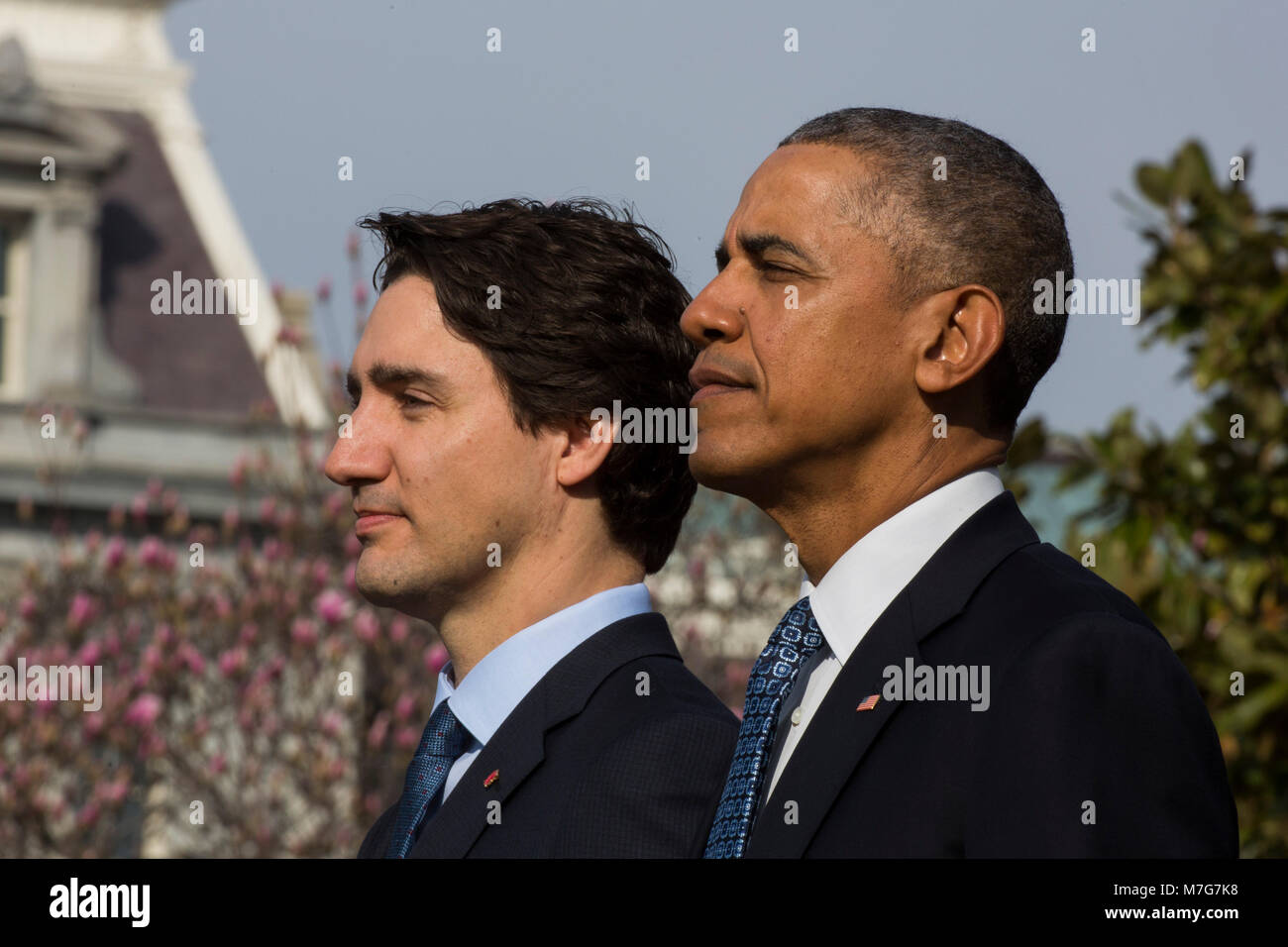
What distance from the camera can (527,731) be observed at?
10.2 ft

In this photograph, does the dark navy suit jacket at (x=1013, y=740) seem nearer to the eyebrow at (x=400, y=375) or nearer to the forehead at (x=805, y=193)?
the forehead at (x=805, y=193)

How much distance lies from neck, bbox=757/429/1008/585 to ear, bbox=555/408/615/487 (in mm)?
730

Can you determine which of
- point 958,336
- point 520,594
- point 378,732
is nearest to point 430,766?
point 520,594

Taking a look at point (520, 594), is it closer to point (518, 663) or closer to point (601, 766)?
point (518, 663)

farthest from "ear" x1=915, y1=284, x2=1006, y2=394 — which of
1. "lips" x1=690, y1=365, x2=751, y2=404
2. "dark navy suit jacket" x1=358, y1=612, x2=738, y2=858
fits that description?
"dark navy suit jacket" x1=358, y1=612, x2=738, y2=858

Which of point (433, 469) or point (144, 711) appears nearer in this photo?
point (433, 469)

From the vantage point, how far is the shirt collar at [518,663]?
323 cm

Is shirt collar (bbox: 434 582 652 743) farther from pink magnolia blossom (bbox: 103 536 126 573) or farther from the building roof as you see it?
the building roof

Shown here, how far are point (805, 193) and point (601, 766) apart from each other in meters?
1.01

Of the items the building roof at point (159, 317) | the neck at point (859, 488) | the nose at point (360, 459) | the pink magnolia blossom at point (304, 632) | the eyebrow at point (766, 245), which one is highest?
the building roof at point (159, 317)

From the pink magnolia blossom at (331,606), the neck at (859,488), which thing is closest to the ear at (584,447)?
the neck at (859,488)

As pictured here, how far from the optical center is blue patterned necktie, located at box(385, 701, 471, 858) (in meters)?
3.23

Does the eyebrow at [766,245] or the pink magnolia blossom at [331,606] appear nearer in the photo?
the eyebrow at [766,245]
